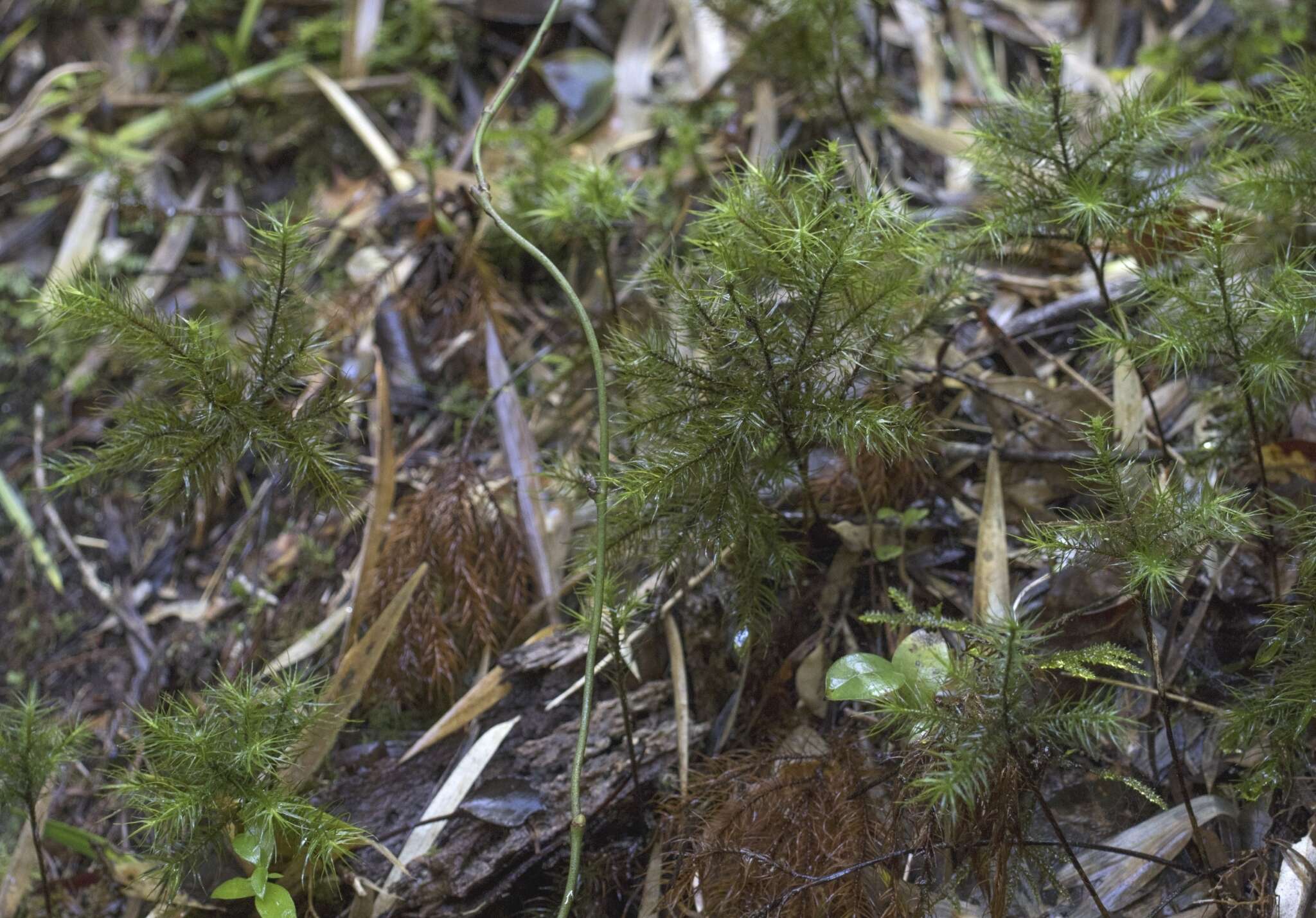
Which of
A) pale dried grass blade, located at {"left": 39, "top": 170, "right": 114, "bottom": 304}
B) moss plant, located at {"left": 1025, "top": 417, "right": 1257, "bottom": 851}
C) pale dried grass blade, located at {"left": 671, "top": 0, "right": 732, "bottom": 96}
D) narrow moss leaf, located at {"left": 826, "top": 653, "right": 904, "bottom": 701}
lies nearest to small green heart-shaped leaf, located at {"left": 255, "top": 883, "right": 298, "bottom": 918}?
narrow moss leaf, located at {"left": 826, "top": 653, "right": 904, "bottom": 701}

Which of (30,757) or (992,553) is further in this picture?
(992,553)

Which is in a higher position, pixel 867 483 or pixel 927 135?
pixel 927 135

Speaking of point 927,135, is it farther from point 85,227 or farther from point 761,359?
point 85,227

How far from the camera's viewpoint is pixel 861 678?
5.07ft

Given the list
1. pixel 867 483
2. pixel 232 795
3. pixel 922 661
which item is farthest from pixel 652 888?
pixel 867 483

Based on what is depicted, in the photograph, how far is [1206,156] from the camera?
1.78 m

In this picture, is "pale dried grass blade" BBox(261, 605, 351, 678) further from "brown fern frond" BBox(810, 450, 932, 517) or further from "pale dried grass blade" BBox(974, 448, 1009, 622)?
"pale dried grass blade" BBox(974, 448, 1009, 622)

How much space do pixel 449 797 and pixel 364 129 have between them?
2260mm

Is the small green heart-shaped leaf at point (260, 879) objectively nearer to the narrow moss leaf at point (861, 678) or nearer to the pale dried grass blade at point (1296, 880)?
the narrow moss leaf at point (861, 678)

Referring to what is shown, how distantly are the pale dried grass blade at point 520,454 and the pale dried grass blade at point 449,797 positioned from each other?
35 centimetres

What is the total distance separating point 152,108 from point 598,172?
83.5 inches

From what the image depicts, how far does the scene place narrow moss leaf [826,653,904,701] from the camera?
4.99 feet

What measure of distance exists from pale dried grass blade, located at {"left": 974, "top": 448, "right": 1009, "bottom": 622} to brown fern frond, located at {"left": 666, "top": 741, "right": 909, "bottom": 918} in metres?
0.40

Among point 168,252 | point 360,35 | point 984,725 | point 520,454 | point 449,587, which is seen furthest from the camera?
point 360,35
